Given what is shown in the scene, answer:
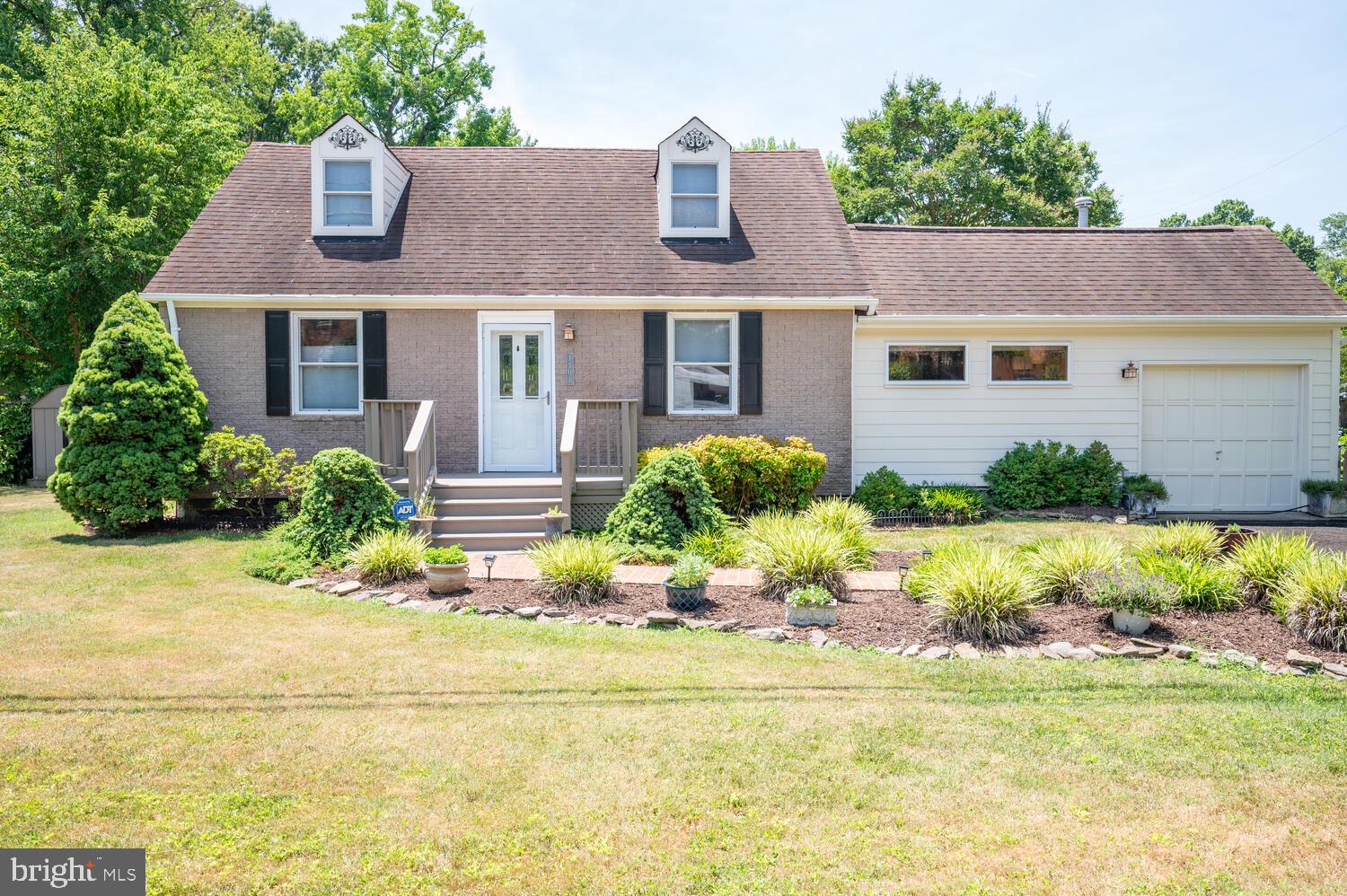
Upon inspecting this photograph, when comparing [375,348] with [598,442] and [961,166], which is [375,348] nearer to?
[598,442]

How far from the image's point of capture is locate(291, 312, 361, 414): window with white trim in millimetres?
12680

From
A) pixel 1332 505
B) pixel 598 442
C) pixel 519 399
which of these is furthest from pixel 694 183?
pixel 1332 505

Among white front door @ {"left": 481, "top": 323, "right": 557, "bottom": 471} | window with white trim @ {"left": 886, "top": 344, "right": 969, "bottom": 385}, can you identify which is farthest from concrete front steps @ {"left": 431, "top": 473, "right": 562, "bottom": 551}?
window with white trim @ {"left": 886, "top": 344, "right": 969, "bottom": 385}

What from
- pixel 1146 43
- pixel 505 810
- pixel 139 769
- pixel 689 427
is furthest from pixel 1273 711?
pixel 1146 43

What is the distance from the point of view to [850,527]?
9781mm

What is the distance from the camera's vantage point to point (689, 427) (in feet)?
41.6

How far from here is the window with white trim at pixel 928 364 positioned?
13.6m

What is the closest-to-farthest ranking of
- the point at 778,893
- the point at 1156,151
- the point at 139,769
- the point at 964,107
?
the point at 778,893 < the point at 139,769 < the point at 1156,151 < the point at 964,107

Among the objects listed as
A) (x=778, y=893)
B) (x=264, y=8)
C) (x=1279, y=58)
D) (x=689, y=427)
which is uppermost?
(x=264, y=8)

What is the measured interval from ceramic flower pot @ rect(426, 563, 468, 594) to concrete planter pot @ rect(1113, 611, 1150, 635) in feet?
18.6

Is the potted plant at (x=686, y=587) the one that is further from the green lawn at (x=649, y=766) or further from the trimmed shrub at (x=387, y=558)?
the trimmed shrub at (x=387, y=558)

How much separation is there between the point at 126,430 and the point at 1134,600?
11.4m

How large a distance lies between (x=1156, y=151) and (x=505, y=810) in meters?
Answer: 20.5

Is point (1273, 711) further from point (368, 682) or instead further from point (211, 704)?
point (211, 704)
